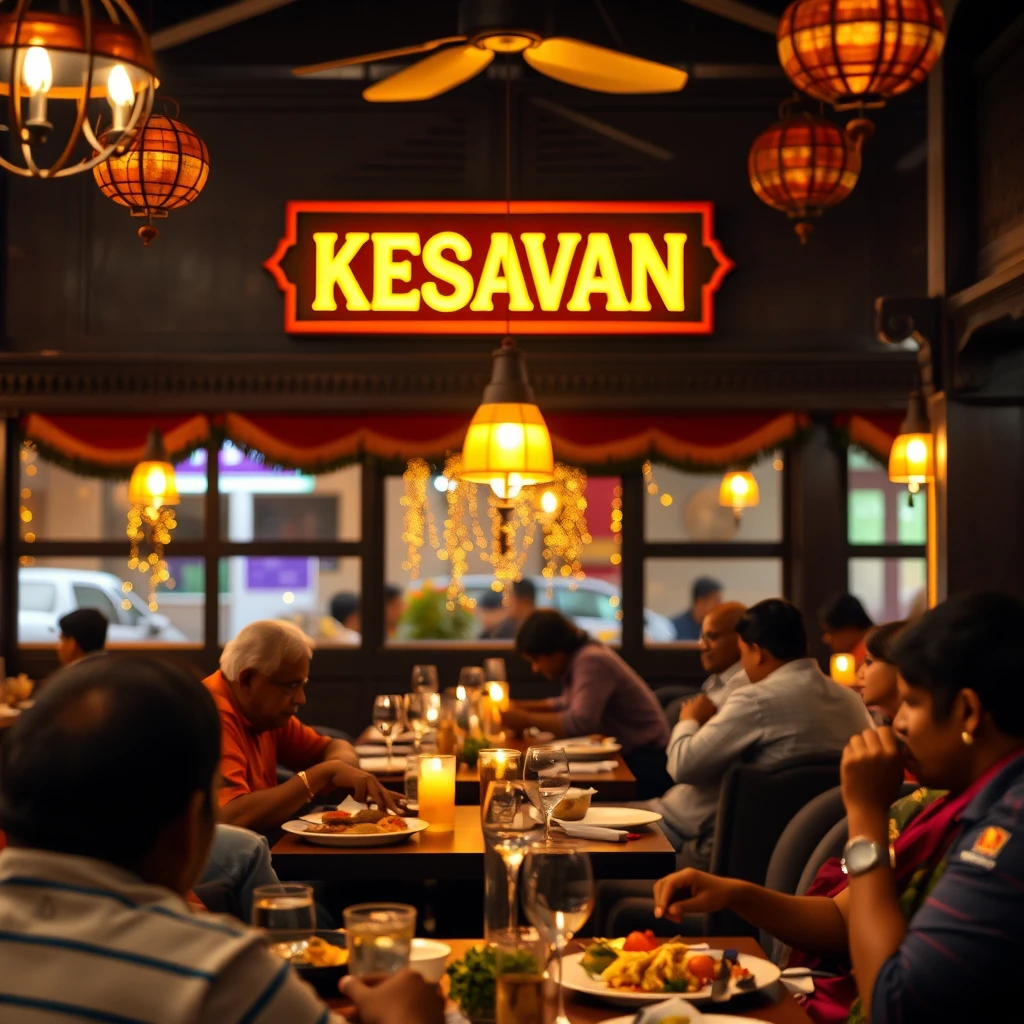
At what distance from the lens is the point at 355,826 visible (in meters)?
3.57

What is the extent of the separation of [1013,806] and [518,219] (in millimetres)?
6610

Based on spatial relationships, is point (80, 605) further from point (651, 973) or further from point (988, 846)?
point (988, 846)

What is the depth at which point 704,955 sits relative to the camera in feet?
7.31

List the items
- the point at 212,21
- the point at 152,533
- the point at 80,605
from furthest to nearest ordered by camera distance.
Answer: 1. the point at 80,605
2. the point at 152,533
3. the point at 212,21

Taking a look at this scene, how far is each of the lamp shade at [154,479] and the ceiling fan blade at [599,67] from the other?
11.4 feet

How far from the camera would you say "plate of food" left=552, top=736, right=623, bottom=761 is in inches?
215

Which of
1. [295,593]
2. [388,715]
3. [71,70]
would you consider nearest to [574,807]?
[388,715]

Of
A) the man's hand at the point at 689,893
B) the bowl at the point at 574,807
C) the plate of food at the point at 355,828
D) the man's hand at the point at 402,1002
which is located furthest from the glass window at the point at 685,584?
the man's hand at the point at 402,1002

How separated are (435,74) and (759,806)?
2794mm

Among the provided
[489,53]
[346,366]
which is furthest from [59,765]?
[346,366]

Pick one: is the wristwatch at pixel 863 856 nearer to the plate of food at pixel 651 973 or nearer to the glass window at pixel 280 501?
the plate of food at pixel 651 973

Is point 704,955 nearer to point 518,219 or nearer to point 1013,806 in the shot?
point 1013,806

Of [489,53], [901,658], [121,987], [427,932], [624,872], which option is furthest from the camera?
[427,932]

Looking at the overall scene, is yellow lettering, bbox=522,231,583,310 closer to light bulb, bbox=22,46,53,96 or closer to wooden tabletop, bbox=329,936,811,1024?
light bulb, bbox=22,46,53,96
